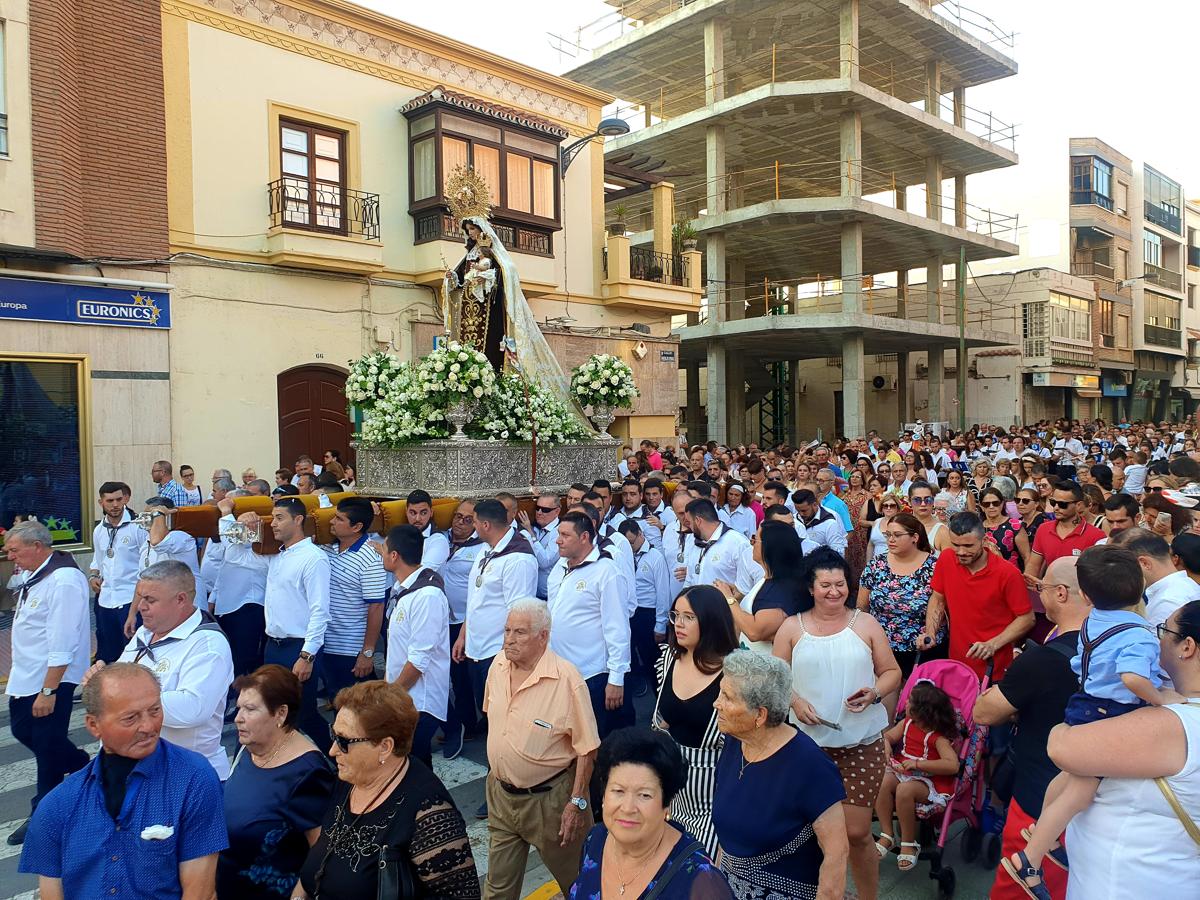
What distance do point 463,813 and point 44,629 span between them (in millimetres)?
2703

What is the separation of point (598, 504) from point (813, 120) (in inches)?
866

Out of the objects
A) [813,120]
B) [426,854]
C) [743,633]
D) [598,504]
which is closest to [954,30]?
[813,120]

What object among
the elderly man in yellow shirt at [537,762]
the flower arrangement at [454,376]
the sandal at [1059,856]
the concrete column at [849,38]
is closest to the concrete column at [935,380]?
the concrete column at [849,38]

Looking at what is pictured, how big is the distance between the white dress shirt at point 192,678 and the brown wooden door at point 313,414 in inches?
470

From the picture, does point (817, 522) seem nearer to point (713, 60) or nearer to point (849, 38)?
point (849, 38)

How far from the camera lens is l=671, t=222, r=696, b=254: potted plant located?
22.8m

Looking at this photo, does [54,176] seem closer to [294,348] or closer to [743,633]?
[294,348]

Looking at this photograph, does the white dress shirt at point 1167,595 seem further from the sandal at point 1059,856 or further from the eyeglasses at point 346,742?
the eyeglasses at point 346,742

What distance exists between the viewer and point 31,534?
4969 millimetres

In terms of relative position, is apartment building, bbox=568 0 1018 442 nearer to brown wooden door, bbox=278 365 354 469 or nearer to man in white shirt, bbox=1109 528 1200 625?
brown wooden door, bbox=278 365 354 469

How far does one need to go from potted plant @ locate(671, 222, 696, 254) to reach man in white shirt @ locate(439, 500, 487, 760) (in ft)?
54.7

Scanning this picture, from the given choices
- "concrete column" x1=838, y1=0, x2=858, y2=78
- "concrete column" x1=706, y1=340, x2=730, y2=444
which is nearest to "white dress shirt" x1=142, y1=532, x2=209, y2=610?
"concrete column" x1=706, y1=340, x2=730, y2=444

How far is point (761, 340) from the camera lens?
27625 mm

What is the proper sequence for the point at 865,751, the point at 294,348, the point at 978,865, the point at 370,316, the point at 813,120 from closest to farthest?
the point at 865,751 < the point at 978,865 < the point at 294,348 < the point at 370,316 < the point at 813,120
